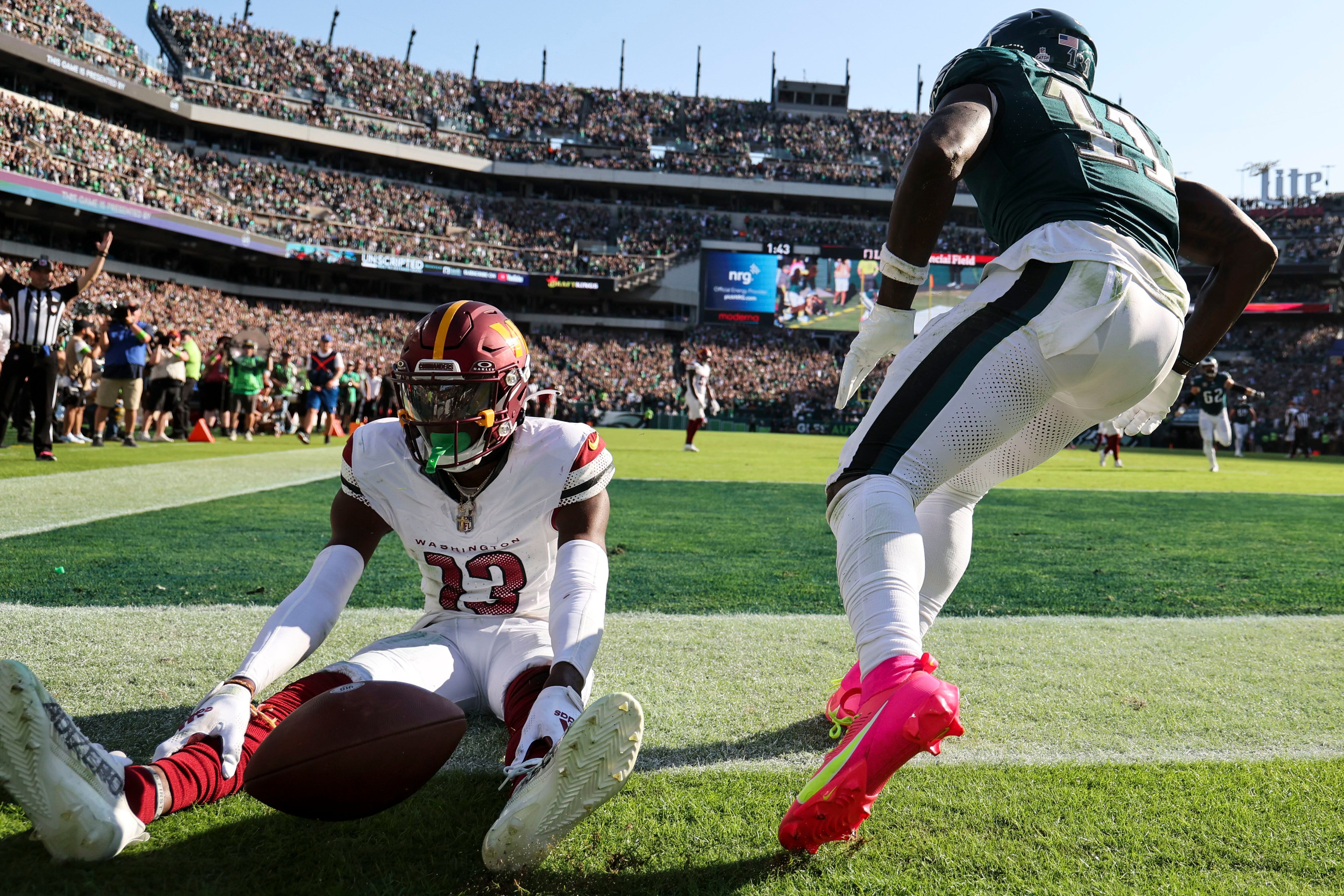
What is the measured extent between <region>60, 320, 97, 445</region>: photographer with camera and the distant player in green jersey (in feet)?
54.0

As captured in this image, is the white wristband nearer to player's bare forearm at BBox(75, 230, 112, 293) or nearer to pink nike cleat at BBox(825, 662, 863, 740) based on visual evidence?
pink nike cleat at BBox(825, 662, 863, 740)

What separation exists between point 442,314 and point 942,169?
4.27ft

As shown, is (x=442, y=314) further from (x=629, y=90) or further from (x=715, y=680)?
(x=629, y=90)

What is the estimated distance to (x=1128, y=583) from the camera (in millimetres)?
4820

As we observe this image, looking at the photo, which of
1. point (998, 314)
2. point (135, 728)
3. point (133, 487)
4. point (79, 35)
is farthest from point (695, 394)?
point (79, 35)

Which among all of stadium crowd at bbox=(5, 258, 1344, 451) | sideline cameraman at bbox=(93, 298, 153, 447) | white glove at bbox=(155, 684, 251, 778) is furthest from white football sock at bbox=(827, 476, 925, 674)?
stadium crowd at bbox=(5, 258, 1344, 451)

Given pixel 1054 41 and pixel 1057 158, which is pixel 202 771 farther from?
pixel 1054 41

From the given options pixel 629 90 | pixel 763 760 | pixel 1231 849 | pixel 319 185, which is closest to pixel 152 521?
pixel 763 760

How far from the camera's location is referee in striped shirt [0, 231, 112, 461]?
9.21 metres

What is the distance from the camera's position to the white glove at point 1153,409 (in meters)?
2.57

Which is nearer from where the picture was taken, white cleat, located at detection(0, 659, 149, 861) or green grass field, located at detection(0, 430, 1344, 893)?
white cleat, located at detection(0, 659, 149, 861)

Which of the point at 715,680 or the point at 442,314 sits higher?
the point at 442,314

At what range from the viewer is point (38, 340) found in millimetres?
9312

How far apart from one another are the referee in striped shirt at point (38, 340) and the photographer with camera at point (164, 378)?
3635mm
